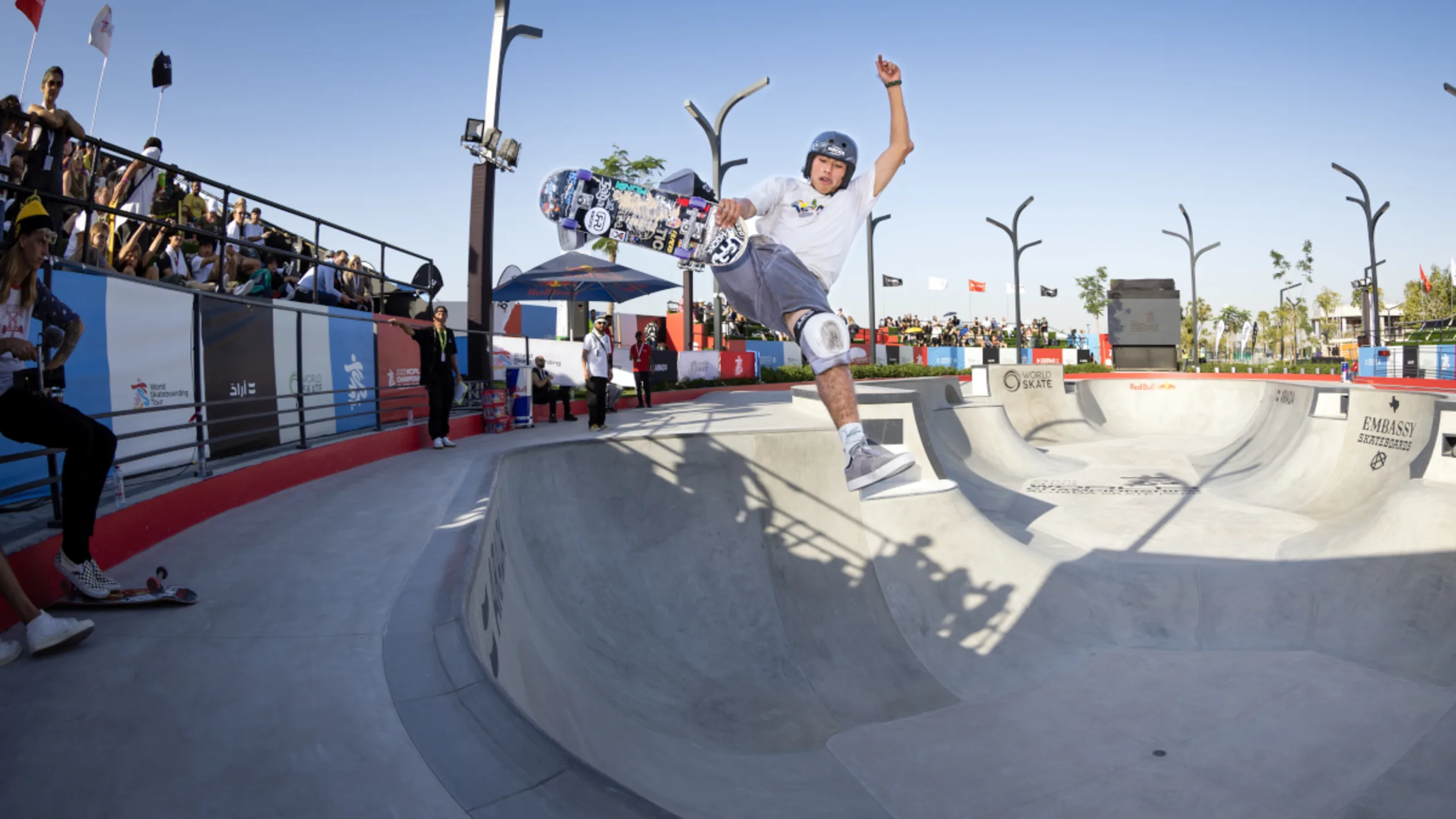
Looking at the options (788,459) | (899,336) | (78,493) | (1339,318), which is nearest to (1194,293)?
(899,336)

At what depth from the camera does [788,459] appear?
10125 mm

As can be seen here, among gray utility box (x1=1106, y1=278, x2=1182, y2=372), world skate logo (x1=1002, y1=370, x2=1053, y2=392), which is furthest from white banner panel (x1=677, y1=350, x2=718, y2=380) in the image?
gray utility box (x1=1106, y1=278, x2=1182, y2=372)

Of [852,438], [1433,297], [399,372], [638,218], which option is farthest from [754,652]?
[1433,297]

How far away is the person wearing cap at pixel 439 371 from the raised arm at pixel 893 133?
7.83 m

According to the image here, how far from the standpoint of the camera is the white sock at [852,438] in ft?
15.0

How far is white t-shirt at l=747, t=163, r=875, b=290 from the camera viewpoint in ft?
13.9

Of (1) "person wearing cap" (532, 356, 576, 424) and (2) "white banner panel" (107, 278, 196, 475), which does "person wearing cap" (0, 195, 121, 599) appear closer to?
(2) "white banner panel" (107, 278, 196, 475)

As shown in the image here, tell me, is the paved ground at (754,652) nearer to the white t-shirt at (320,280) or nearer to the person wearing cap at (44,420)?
the person wearing cap at (44,420)

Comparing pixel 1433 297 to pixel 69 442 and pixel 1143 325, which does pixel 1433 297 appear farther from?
pixel 69 442

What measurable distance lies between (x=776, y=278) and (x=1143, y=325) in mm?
38051

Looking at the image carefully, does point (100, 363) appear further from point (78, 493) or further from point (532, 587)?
point (532, 587)

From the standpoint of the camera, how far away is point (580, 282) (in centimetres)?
929

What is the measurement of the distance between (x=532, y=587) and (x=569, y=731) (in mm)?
2473

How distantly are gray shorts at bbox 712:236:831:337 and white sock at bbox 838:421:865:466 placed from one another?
Answer: 711 millimetres
